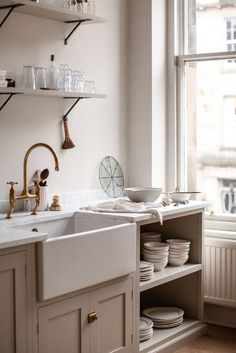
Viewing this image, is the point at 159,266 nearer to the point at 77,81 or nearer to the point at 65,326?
the point at 65,326

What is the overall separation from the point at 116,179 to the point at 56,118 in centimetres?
74

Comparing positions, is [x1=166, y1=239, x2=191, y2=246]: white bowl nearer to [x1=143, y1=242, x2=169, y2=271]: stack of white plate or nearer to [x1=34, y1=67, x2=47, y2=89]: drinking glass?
[x1=143, y1=242, x2=169, y2=271]: stack of white plate

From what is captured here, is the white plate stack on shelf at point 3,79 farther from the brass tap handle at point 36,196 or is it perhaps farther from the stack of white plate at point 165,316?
the stack of white plate at point 165,316

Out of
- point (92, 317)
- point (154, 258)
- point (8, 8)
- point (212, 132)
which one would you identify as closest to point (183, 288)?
point (154, 258)

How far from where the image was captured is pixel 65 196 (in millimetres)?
4125

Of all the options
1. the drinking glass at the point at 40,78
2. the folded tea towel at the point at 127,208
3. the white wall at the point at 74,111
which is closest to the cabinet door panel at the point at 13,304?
the white wall at the point at 74,111

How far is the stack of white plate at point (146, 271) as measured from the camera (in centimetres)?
385

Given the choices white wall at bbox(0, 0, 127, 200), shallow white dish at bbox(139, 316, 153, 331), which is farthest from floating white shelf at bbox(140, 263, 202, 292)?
white wall at bbox(0, 0, 127, 200)

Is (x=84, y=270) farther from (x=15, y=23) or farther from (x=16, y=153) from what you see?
(x=15, y=23)

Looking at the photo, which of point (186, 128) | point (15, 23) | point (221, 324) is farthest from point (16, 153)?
point (221, 324)

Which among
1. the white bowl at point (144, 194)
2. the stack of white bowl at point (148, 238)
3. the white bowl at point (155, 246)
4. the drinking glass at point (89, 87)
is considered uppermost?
the drinking glass at point (89, 87)

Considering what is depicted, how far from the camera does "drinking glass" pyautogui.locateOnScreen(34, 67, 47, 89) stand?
12.3ft

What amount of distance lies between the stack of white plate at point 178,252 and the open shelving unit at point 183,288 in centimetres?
4

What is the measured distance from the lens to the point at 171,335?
410 centimetres
